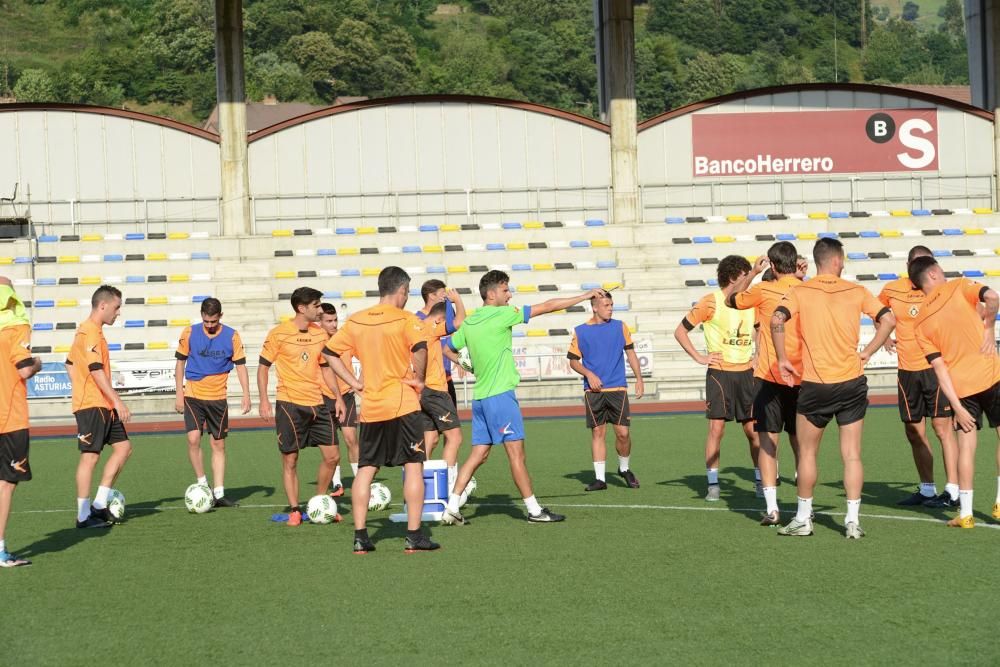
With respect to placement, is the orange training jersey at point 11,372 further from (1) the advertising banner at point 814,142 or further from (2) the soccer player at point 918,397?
(1) the advertising banner at point 814,142

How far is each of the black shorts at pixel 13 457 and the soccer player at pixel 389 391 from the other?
222 cm

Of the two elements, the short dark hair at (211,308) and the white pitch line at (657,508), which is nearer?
the white pitch line at (657,508)

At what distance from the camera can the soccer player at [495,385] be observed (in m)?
10.3

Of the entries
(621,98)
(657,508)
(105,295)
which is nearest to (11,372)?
(105,295)

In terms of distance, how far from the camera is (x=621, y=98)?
33.2 meters

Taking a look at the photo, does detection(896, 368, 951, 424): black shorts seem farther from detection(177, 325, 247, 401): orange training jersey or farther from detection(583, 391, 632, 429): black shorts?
detection(177, 325, 247, 401): orange training jersey

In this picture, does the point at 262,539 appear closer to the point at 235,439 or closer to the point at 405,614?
the point at 405,614

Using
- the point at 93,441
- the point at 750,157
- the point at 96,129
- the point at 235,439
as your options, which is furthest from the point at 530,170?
the point at 93,441

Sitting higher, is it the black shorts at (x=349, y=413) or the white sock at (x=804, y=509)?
the black shorts at (x=349, y=413)

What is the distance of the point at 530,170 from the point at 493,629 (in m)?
29.5

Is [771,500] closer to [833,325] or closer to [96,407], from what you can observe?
[833,325]

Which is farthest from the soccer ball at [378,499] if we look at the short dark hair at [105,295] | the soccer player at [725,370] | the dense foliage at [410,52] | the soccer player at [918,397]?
the dense foliage at [410,52]

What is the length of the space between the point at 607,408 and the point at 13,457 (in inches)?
235

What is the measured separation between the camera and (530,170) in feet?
117
